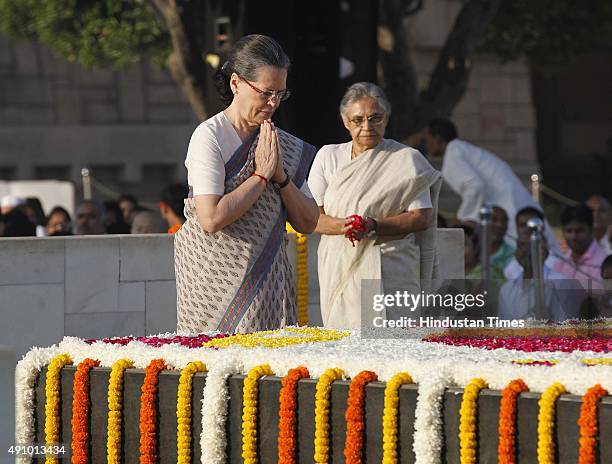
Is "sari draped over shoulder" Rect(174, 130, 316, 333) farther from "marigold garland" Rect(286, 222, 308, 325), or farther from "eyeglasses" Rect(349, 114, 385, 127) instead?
"marigold garland" Rect(286, 222, 308, 325)

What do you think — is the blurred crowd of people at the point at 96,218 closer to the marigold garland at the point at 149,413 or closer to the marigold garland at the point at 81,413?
the marigold garland at the point at 81,413

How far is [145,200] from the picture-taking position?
97.6 ft

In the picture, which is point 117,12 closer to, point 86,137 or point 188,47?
point 86,137

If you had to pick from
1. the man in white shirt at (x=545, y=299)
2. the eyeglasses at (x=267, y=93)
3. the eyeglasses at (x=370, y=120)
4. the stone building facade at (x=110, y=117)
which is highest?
the stone building facade at (x=110, y=117)

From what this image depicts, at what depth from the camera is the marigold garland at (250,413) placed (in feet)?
13.7

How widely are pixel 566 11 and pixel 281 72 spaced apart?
20589mm

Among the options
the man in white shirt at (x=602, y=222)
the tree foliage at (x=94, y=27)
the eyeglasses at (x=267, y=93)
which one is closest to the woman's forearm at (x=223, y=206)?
the eyeglasses at (x=267, y=93)

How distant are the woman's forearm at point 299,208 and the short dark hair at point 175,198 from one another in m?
4.45

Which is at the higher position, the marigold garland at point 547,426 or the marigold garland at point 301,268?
the marigold garland at point 301,268

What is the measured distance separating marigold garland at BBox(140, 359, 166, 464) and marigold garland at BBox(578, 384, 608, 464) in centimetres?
126

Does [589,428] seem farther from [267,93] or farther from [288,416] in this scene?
[267,93]

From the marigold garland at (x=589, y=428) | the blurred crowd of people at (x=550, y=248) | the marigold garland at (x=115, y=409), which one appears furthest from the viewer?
the blurred crowd of people at (x=550, y=248)

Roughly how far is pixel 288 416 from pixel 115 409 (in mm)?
593

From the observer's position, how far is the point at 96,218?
42.6 ft
